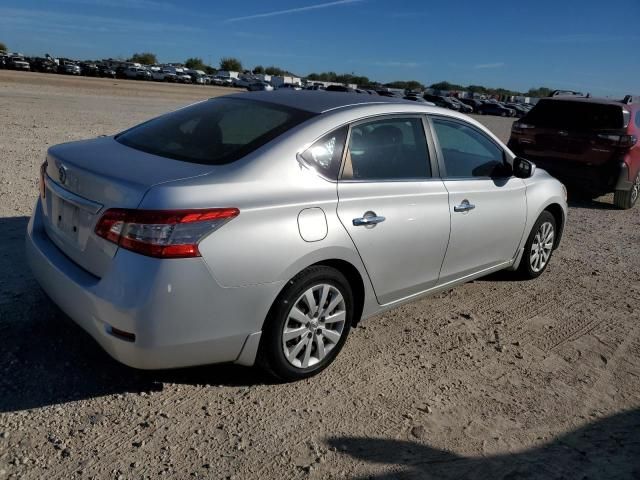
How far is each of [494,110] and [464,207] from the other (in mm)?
60448

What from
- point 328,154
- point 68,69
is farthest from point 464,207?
point 68,69

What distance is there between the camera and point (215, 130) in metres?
3.63

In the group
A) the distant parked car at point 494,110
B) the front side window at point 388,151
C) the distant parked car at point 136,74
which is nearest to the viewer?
the front side window at point 388,151

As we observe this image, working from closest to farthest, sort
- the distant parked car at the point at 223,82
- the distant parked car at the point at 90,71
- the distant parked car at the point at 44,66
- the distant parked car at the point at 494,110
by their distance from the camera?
the distant parked car at the point at 494,110 → the distant parked car at the point at 44,66 → the distant parked car at the point at 90,71 → the distant parked car at the point at 223,82

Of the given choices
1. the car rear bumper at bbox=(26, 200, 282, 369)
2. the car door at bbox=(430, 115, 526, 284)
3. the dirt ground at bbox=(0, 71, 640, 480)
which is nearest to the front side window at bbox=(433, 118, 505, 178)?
the car door at bbox=(430, 115, 526, 284)

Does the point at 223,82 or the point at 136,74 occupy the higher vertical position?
the point at 136,74

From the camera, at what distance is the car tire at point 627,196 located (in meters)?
9.40

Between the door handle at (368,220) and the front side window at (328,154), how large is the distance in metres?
0.29

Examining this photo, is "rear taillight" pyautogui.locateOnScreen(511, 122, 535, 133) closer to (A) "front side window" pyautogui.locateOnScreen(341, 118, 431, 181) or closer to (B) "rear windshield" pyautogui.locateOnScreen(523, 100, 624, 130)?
(B) "rear windshield" pyautogui.locateOnScreen(523, 100, 624, 130)

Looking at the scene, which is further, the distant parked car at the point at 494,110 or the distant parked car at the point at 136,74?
the distant parked car at the point at 136,74

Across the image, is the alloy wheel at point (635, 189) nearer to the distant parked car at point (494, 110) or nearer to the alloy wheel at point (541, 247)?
the alloy wheel at point (541, 247)

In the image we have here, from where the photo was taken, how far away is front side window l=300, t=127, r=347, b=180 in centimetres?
333

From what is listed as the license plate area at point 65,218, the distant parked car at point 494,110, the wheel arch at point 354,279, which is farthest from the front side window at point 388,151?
the distant parked car at point 494,110

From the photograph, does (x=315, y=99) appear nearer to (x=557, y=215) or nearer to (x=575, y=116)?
(x=557, y=215)
